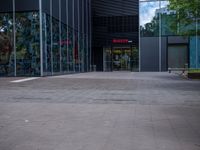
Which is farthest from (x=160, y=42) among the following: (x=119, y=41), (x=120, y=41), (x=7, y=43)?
(x=7, y=43)

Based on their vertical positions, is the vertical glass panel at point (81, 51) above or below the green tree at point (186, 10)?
below

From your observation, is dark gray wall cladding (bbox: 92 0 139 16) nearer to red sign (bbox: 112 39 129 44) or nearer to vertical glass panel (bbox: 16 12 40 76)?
red sign (bbox: 112 39 129 44)

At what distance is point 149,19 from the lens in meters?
46.1

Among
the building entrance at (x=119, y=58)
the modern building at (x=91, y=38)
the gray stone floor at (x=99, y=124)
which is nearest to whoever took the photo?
the gray stone floor at (x=99, y=124)

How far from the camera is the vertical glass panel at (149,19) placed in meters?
45.6

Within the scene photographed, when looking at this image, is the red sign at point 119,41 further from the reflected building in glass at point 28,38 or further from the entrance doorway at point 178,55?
the reflected building in glass at point 28,38

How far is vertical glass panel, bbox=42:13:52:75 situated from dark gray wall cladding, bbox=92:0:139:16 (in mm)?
19377

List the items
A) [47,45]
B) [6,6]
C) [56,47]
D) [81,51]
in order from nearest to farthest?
[6,6] → [47,45] → [56,47] → [81,51]

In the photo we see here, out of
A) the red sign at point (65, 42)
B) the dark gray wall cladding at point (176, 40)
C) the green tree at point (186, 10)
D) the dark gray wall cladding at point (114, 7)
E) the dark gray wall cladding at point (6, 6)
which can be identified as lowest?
the red sign at point (65, 42)

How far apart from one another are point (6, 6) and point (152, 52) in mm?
22013

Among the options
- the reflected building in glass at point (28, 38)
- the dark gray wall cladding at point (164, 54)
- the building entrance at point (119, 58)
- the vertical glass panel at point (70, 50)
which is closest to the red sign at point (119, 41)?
the building entrance at point (119, 58)

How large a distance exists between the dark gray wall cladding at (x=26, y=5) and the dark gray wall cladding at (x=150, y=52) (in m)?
21.1

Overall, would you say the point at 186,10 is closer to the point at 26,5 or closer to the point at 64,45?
the point at 26,5

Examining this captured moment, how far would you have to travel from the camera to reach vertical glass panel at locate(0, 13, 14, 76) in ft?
91.5
